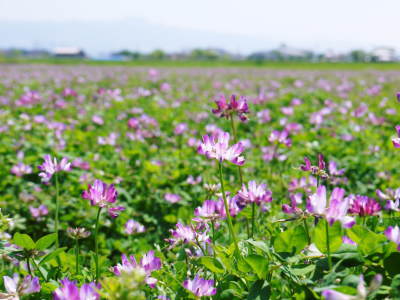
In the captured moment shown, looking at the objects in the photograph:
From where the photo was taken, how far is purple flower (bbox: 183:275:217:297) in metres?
1.33

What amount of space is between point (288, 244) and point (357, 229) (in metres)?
0.22

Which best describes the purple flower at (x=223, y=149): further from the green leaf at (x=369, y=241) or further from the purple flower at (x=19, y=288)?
the purple flower at (x=19, y=288)

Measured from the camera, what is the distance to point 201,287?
135 centimetres

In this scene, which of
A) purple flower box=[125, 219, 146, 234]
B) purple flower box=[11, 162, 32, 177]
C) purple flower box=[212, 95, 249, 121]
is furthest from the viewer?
purple flower box=[11, 162, 32, 177]

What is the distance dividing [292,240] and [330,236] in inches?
4.6

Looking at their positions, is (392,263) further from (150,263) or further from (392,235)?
(150,263)

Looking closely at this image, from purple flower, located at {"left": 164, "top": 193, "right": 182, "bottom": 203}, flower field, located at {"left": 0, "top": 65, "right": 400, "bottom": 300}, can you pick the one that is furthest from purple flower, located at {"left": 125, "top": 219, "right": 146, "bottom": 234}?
purple flower, located at {"left": 164, "top": 193, "right": 182, "bottom": 203}

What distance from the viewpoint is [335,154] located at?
4527 mm

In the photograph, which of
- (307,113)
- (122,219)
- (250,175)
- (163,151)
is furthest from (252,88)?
(122,219)

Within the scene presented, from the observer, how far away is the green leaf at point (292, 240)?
1.31 m

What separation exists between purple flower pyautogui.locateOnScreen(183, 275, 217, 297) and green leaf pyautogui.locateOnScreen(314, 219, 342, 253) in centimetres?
36

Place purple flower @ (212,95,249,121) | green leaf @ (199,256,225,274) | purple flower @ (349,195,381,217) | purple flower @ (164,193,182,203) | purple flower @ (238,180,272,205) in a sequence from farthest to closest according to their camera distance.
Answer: purple flower @ (164,193,182,203) → purple flower @ (212,95,249,121) → purple flower @ (238,180,272,205) → purple flower @ (349,195,381,217) → green leaf @ (199,256,225,274)

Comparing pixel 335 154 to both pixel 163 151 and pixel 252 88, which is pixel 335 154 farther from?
pixel 252 88

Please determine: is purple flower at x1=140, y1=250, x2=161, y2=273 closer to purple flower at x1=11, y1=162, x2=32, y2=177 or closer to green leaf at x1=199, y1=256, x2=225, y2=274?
green leaf at x1=199, y1=256, x2=225, y2=274
